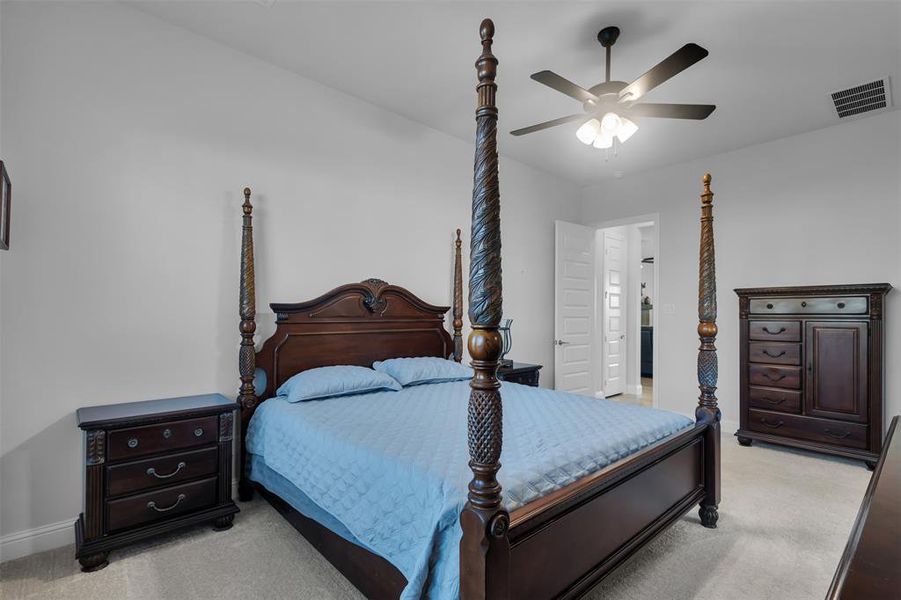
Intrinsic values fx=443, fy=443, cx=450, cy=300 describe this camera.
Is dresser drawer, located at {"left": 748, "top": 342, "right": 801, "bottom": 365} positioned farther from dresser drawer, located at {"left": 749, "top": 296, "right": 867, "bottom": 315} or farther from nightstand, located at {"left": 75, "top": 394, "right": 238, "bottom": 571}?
nightstand, located at {"left": 75, "top": 394, "right": 238, "bottom": 571}

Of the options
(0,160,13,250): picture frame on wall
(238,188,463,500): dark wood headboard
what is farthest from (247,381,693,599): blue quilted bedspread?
(0,160,13,250): picture frame on wall

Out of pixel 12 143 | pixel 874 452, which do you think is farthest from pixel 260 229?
pixel 874 452

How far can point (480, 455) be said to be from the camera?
4.21 feet

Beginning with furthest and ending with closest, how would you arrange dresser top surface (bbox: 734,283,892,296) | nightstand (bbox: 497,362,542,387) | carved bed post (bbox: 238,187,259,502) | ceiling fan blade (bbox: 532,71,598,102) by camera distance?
nightstand (bbox: 497,362,542,387) < dresser top surface (bbox: 734,283,892,296) < carved bed post (bbox: 238,187,259,502) < ceiling fan blade (bbox: 532,71,598,102)

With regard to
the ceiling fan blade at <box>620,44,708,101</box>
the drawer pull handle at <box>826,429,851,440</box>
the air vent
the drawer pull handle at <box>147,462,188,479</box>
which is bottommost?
the drawer pull handle at <box>826,429,851,440</box>

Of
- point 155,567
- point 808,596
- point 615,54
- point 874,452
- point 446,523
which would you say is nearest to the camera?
point 446,523

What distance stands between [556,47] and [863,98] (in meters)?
2.66

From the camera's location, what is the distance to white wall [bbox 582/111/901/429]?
3793 mm

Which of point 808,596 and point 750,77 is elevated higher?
point 750,77

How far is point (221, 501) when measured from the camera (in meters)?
2.47

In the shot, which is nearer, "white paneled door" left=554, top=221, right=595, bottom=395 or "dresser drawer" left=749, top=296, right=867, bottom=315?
"dresser drawer" left=749, top=296, right=867, bottom=315

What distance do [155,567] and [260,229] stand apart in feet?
6.59

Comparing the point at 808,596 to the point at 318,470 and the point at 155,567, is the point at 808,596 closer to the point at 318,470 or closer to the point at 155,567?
the point at 318,470

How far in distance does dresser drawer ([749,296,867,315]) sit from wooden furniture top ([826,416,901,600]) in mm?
3395
